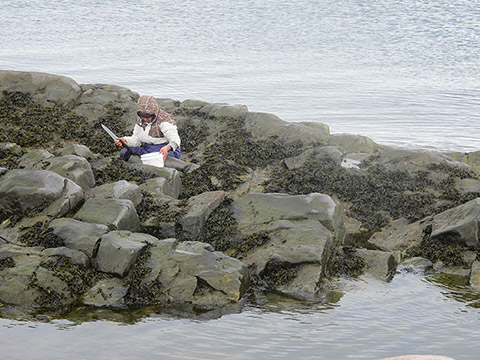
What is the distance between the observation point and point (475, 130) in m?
24.1

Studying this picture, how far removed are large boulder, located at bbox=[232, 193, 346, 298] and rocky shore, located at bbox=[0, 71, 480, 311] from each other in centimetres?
2

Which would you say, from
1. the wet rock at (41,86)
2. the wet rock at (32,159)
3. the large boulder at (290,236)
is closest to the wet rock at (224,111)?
the wet rock at (41,86)

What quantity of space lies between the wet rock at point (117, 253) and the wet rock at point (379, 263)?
3.67 m

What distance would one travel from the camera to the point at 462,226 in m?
10.5

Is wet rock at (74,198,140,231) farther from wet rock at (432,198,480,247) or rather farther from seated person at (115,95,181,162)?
wet rock at (432,198,480,247)

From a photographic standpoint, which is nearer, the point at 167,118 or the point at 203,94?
the point at 167,118

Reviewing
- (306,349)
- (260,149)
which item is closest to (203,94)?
(260,149)

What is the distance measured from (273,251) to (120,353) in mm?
3370

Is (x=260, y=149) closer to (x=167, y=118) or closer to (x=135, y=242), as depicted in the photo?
(x=167, y=118)

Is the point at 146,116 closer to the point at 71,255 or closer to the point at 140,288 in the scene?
the point at 71,255

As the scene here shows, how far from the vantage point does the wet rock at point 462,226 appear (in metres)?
10.4

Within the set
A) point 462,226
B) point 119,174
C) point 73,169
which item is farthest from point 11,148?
point 462,226

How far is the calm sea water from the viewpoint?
27.0 metres

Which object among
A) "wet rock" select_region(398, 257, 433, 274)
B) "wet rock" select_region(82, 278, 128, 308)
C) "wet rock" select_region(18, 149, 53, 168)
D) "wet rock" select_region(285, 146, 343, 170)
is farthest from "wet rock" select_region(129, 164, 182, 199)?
"wet rock" select_region(398, 257, 433, 274)
